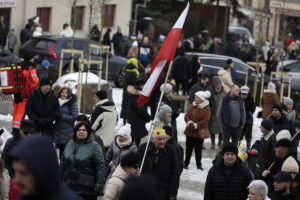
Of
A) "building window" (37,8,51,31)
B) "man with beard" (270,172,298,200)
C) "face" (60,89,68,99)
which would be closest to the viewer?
"man with beard" (270,172,298,200)

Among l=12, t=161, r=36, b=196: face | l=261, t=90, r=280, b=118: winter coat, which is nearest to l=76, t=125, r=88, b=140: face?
l=12, t=161, r=36, b=196: face

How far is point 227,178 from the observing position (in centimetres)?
1111

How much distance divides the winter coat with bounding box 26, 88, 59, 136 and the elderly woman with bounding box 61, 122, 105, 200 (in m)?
4.00

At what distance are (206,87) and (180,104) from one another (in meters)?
5.66

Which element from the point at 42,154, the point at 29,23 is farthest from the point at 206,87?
the point at 29,23

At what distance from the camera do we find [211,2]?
57.4 meters

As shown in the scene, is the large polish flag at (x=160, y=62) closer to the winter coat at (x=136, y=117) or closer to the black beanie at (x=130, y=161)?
the winter coat at (x=136, y=117)

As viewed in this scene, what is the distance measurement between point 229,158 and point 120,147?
5.57ft

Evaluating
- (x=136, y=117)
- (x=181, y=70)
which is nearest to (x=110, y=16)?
(x=181, y=70)

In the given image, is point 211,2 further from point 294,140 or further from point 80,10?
point 294,140

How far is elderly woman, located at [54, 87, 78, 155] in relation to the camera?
593 inches

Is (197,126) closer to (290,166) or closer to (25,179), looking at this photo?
(290,166)

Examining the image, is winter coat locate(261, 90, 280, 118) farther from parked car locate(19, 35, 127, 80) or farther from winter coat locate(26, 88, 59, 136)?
parked car locate(19, 35, 127, 80)

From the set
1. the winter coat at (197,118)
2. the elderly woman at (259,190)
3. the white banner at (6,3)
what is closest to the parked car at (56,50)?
the white banner at (6,3)
